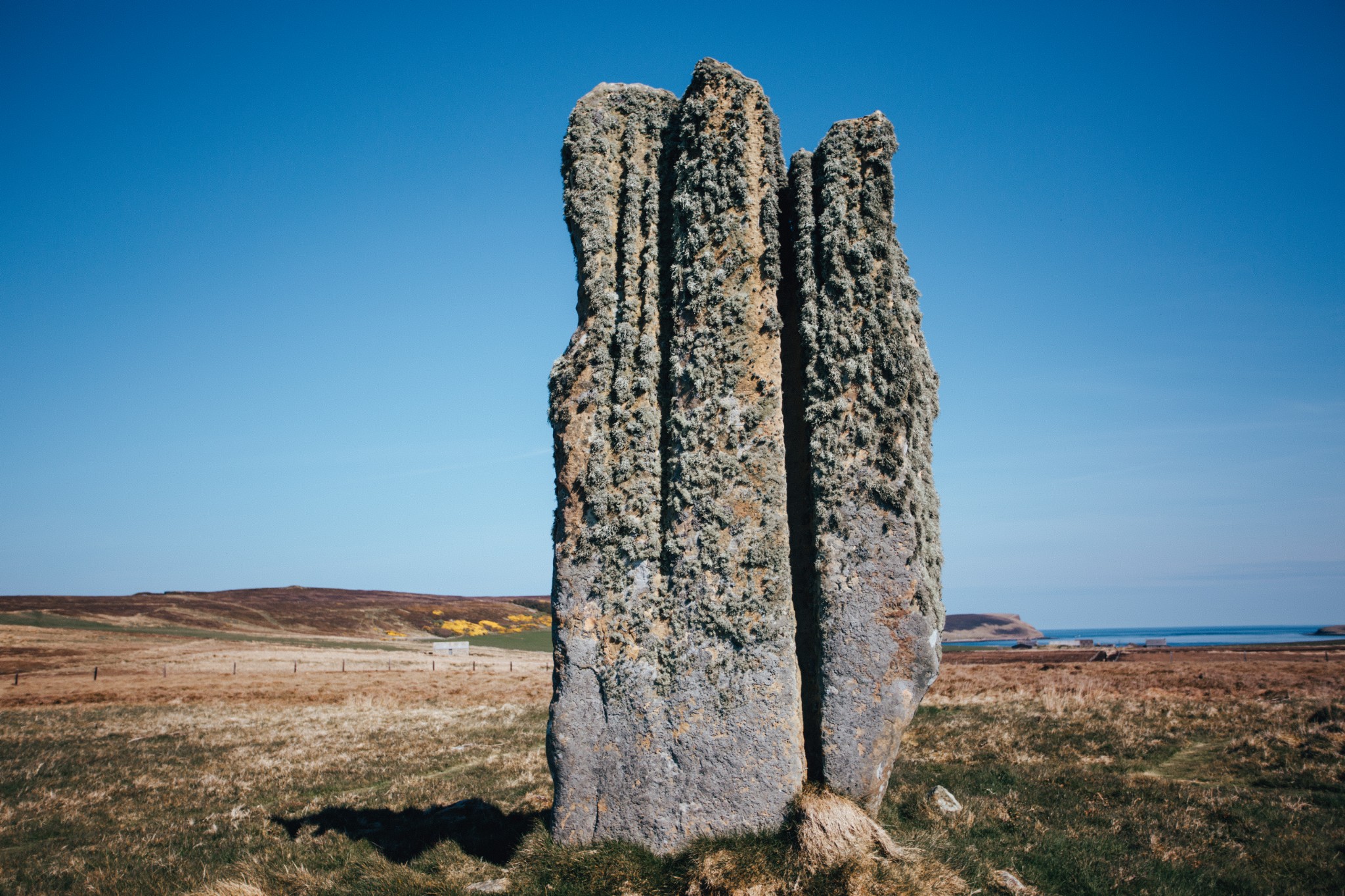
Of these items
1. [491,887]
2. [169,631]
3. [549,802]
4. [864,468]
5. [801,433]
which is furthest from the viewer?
[169,631]

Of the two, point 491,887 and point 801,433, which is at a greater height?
point 801,433

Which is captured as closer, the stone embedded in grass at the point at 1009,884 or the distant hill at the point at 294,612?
the stone embedded in grass at the point at 1009,884

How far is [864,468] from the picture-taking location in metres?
6.63

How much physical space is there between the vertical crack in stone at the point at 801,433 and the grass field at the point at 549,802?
1396mm

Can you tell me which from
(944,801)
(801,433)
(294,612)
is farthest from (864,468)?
(294,612)

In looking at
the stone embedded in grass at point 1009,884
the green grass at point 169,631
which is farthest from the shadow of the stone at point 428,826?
the green grass at point 169,631

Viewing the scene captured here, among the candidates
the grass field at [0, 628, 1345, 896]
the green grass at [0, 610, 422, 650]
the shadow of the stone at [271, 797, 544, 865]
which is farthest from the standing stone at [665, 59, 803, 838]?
the green grass at [0, 610, 422, 650]

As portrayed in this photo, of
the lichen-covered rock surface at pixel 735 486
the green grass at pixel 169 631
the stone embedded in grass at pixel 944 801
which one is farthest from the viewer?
the green grass at pixel 169 631

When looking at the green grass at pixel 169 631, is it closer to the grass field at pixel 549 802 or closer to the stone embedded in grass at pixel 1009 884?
the grass field at pixel 549 802

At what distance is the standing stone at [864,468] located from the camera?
6.36m

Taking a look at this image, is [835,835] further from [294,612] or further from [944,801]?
[294,612]

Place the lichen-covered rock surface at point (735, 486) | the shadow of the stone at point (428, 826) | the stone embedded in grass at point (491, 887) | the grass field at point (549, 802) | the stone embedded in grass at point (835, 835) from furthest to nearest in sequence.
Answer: the shadow of the stone at point (428, 826) < the lichen-covered rock surface at point (735, 486) < the grass field at point (549, 802) < the stone embedded in grass at point (491, 887) < the stone embedded in grass at point (835, 835)

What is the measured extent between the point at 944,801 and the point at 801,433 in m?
4.90

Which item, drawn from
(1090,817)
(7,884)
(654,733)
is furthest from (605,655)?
(7,884)
